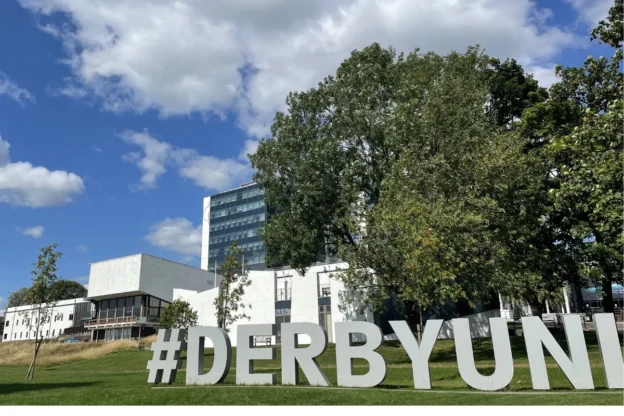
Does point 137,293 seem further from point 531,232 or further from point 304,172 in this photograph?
point 531,232

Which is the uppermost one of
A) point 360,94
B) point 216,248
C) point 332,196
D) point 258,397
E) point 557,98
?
point 216,248

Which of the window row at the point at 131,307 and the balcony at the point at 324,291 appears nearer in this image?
the balcony at the point at 324,291

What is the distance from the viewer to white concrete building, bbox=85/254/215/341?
233 ft

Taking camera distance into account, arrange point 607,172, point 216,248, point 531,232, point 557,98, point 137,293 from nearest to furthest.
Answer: point 607,172
point 531,232
point 557,98
point 137,293
point 216,248

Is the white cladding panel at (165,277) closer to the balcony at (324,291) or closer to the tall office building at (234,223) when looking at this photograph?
the balcony at (324,291)

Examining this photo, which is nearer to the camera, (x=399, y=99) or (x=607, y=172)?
(x=607, y=172)

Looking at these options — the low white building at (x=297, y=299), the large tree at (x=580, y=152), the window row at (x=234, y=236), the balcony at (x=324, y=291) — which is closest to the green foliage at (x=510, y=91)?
the large tree at (x=580, y=152)

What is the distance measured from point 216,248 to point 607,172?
127119mm

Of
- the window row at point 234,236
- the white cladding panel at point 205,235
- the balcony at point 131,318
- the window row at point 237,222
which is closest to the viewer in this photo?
the balcony at point 131,318

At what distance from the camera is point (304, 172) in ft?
96.4

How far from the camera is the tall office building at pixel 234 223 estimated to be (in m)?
128

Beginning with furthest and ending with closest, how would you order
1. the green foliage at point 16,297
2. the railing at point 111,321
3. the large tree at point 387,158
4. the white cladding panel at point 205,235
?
the white cladding panel at point 205,235, the green foliage at point 16,297, the railing at point 111,321, the large tree at point 387,158

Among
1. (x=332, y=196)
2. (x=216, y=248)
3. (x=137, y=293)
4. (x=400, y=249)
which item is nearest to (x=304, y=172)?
(x=332, y=196)

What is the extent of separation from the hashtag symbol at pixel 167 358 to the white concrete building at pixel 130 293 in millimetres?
57482
